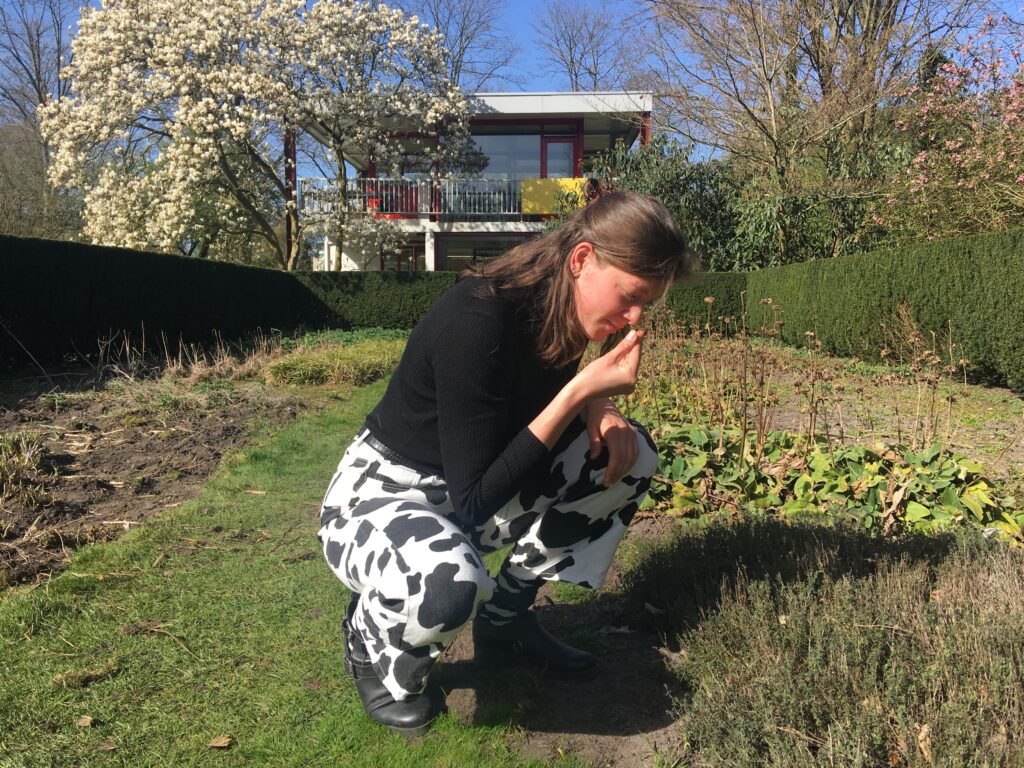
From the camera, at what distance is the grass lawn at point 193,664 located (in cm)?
189

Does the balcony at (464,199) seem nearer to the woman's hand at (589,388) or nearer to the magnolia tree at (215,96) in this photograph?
the magnolia tree at (215,96)

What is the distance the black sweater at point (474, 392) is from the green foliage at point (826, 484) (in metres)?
1.71

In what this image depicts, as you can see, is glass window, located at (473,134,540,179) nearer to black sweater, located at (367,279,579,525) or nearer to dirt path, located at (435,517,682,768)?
dirt path, located at (435,517,682,768)

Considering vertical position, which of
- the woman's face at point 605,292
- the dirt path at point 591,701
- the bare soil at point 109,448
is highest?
the woman's face at point 605,292

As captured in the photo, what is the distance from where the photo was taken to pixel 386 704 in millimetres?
1980

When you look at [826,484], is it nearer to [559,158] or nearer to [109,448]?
[109,448]

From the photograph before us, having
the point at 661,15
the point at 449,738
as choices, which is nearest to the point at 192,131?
the point at 661,15

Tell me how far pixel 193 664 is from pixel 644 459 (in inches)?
60.9

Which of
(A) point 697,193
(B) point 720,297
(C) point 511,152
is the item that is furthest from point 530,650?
(C) point 511,152

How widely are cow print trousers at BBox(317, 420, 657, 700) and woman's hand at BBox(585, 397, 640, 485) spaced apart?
4 centimetres

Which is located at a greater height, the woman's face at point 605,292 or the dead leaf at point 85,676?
the woman's face at point 605,292

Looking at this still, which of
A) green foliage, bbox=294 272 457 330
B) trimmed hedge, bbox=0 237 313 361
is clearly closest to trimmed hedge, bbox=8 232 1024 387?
trimmed hedge, bbox=0 237 313 361

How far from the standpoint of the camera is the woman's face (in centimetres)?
187

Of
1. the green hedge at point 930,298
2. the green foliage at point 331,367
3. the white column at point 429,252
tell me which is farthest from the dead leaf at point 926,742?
the white column at point 429,252
